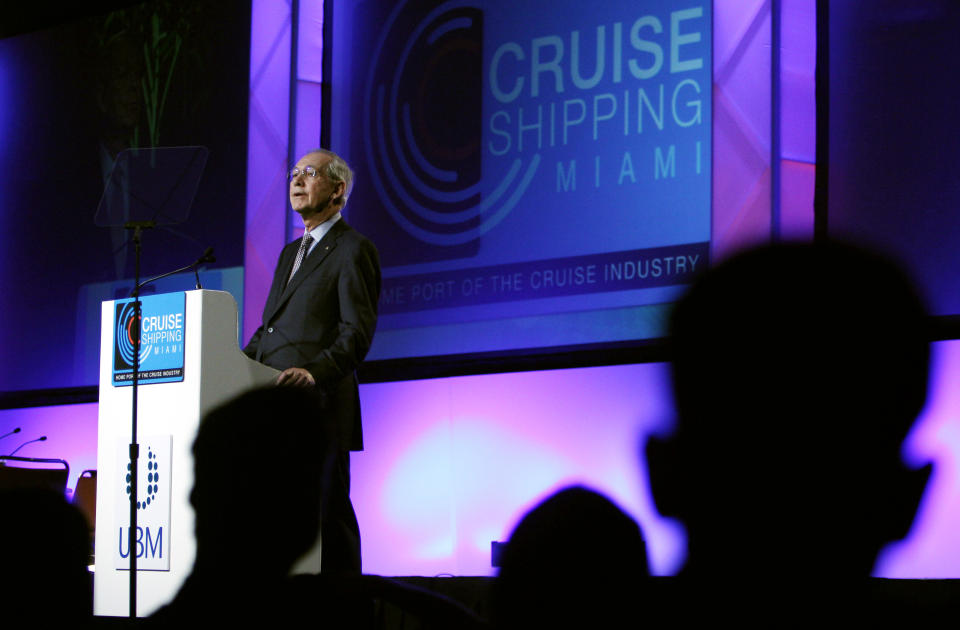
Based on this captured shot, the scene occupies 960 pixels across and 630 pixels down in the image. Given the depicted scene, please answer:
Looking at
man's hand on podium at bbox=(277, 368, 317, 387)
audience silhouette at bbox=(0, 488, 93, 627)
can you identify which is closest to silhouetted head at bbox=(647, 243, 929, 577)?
audience silhouette at bbox=(0, 488, 93, 627)

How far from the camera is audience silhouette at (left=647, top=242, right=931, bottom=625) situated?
49 centimetres

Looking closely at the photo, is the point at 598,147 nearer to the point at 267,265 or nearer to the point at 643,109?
the point at 643,109

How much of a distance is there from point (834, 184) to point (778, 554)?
3452mm

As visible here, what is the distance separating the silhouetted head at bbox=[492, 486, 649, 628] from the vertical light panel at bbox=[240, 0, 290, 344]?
459 centimetres

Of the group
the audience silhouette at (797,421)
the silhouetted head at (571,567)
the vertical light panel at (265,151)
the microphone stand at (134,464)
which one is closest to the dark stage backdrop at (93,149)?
the vertical light panel at (265,151)

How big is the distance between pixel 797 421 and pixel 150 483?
3.29 meters

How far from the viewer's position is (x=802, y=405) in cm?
50

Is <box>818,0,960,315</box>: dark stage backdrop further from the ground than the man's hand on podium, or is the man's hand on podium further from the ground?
<box>818,0,960,315</box>: dark stage backdrop

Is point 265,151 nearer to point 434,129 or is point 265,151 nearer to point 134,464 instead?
point 434,129

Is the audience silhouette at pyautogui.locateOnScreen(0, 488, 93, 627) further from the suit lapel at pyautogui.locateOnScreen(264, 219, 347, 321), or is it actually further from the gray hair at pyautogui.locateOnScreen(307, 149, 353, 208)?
the gray hair at pyautogui.locateOnScreen(307, 149, 353, 208)

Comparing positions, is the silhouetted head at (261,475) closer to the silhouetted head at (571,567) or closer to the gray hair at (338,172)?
the silhouetted head at (571,567)

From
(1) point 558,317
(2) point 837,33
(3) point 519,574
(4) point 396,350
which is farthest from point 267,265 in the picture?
(3) point 519,574

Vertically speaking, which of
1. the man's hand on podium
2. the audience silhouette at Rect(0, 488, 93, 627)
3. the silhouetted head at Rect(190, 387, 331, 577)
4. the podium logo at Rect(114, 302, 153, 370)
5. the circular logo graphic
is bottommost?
the audience silhouette at Rect(0, 488, 93, 627)

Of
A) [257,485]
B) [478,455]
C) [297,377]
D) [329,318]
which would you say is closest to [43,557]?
[257,485]
